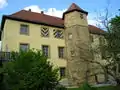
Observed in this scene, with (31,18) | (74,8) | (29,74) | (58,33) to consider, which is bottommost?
(29,74)

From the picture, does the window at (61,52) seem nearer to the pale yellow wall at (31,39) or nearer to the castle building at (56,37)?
the castle building at (56,37)

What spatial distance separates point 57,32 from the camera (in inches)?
1219

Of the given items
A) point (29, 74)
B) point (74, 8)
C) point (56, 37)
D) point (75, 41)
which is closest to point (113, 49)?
point (29, 74)

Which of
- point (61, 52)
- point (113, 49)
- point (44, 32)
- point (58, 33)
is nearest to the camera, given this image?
point (113, 49)

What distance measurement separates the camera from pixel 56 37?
30641mm

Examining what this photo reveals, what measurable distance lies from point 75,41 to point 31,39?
246 inches

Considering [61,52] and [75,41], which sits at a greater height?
[75,41]

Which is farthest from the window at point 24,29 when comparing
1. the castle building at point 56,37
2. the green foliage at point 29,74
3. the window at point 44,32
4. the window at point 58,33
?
the green foliage at point 29,74

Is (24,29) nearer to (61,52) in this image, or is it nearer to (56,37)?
(56,37)

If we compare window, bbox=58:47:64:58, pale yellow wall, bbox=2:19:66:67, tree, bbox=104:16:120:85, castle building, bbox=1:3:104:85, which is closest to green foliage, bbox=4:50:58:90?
tree, bbox=104:16:120:85

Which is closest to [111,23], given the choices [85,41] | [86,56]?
Result: [86,56]

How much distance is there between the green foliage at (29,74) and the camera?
572 inches

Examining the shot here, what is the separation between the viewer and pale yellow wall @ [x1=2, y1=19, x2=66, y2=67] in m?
26.7

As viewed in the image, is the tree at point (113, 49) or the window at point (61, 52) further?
the window at point (61, 52)
